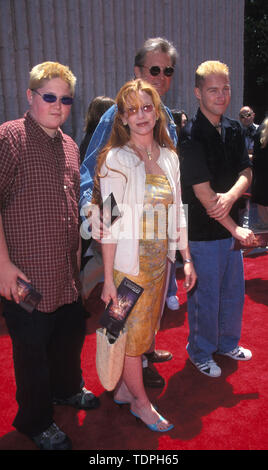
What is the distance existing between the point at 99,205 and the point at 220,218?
2.99ft

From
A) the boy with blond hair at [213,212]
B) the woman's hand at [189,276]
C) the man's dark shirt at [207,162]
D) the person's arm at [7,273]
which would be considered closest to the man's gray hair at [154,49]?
the boy with blond hair at [213,212]

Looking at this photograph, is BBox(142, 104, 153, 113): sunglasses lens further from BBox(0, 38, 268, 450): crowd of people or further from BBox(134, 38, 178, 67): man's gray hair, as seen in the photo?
BBox(134, 38, 178, 67): man's gray hair

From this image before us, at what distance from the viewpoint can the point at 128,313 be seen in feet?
6.51

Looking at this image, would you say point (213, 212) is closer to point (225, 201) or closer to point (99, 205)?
point (225, 201)

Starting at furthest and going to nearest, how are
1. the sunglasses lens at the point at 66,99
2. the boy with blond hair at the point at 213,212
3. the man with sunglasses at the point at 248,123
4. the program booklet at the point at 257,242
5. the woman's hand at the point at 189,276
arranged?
the man with sunglasses at the point at 248,123, the program booklet at the point at 257,242, the boy with blond hair at the point at 213,212, the woman's hand at the point at 189,276, the sunglasses lens at the point at 66,99

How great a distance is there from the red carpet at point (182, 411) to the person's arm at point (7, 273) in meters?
0.93

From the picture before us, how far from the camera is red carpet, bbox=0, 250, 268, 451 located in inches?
85.5

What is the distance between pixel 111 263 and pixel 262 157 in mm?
2981

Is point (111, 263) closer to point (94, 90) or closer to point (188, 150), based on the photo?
point (188, 150)

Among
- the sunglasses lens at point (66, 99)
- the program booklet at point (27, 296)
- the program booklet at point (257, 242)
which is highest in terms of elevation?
the sunglasses lens at point (66, 99)

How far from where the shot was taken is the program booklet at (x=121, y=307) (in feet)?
6.48

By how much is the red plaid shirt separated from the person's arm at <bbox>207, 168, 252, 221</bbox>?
91cm

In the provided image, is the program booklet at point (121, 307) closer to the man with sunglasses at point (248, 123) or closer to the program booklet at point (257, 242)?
the program booklet at point (257, 242)
